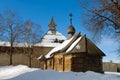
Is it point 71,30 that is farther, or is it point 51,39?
point 51,39

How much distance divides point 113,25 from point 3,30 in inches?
1059

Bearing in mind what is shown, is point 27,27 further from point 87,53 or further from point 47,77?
point 47,77

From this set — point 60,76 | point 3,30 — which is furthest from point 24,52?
point 60,76

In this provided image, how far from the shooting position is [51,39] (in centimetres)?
5972

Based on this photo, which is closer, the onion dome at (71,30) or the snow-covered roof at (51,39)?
the onion dome at (71,30)

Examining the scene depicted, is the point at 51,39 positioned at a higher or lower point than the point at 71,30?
lower

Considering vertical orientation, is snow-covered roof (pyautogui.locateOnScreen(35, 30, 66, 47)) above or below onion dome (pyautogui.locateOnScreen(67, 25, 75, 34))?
below

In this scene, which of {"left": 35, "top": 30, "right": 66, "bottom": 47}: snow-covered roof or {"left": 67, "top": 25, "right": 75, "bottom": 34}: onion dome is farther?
{"left": 35, "top": 30, "right": 66, "bottom": 47}: snow-covered roof

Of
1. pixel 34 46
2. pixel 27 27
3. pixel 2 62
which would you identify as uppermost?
pixel 27 27

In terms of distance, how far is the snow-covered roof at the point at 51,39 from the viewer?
58656 mm

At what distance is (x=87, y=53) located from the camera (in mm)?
31188

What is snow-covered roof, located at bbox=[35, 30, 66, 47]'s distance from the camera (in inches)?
2309

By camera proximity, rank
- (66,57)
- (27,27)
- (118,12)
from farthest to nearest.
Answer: (27,27) < (66,57) < (118,12)

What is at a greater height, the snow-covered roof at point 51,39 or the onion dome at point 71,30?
the onion dome at point 71,30
